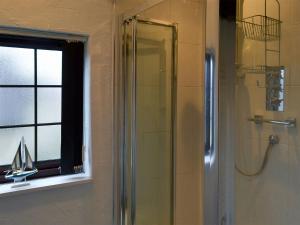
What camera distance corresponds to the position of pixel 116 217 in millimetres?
1560

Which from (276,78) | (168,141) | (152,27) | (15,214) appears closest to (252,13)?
(276,78)

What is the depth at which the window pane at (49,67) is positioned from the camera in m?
1.47

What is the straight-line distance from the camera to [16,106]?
4.65ft

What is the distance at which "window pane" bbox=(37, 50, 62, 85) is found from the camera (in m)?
1.47

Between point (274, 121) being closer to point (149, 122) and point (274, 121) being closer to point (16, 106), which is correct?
point (149, 122)

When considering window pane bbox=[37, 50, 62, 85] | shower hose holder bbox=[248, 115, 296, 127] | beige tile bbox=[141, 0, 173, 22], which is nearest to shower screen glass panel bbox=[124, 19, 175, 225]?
beige tile bbox=[141, 0, 173, 22]

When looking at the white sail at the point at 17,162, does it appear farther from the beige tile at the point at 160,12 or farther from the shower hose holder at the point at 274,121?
the shower hose holder at the point at 274,121

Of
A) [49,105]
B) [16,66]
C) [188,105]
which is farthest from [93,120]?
[188,105]

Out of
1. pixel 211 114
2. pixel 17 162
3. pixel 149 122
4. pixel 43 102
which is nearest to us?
pixel 211 114

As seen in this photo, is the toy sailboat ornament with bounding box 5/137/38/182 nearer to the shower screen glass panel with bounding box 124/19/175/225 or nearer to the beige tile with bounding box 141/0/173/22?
the shower screen glass panel with bounding box 124/19/175/225

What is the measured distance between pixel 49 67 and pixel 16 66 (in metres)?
0.16

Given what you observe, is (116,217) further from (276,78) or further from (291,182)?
(276,78)

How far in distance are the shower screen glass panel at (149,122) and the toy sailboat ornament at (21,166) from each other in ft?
1.61

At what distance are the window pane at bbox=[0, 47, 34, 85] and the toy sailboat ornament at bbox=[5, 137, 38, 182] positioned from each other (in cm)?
31
